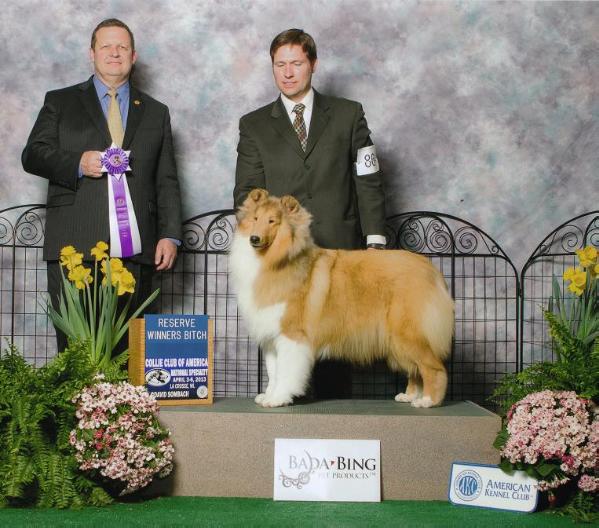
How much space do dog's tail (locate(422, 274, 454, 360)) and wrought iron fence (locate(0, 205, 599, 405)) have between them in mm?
1494

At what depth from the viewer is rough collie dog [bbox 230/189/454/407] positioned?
3557 millimetres

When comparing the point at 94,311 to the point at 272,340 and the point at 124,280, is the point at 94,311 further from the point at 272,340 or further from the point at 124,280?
the point at 272,340

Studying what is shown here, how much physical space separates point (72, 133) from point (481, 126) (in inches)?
107

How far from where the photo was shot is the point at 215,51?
5.20 meters

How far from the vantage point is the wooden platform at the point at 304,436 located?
3.28 m

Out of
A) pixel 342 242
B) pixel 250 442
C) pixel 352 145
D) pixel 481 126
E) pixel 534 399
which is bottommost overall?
pixel 250 442

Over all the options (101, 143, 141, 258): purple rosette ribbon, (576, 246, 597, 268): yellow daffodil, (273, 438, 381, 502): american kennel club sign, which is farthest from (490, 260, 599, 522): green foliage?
(101, 143, 141, 258): purple rosette ribbon

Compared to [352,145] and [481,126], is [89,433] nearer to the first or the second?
[352,145]

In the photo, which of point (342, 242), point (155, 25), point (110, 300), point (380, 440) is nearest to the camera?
point (380, 440)

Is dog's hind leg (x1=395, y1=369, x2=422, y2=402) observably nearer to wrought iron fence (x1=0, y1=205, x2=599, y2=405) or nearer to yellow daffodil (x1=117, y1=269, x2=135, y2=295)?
wrought iron fence (x1=0, y1=205, x2=599, y2=405)

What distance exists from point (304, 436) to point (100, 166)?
1840 mm

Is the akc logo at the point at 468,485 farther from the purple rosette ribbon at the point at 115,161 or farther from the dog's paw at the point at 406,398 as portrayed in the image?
the purple rosette ribbon at the point at 115,161

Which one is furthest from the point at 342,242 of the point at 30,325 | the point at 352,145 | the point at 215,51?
the point at 30,325

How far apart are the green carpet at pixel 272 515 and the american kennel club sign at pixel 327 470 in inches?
2.0
